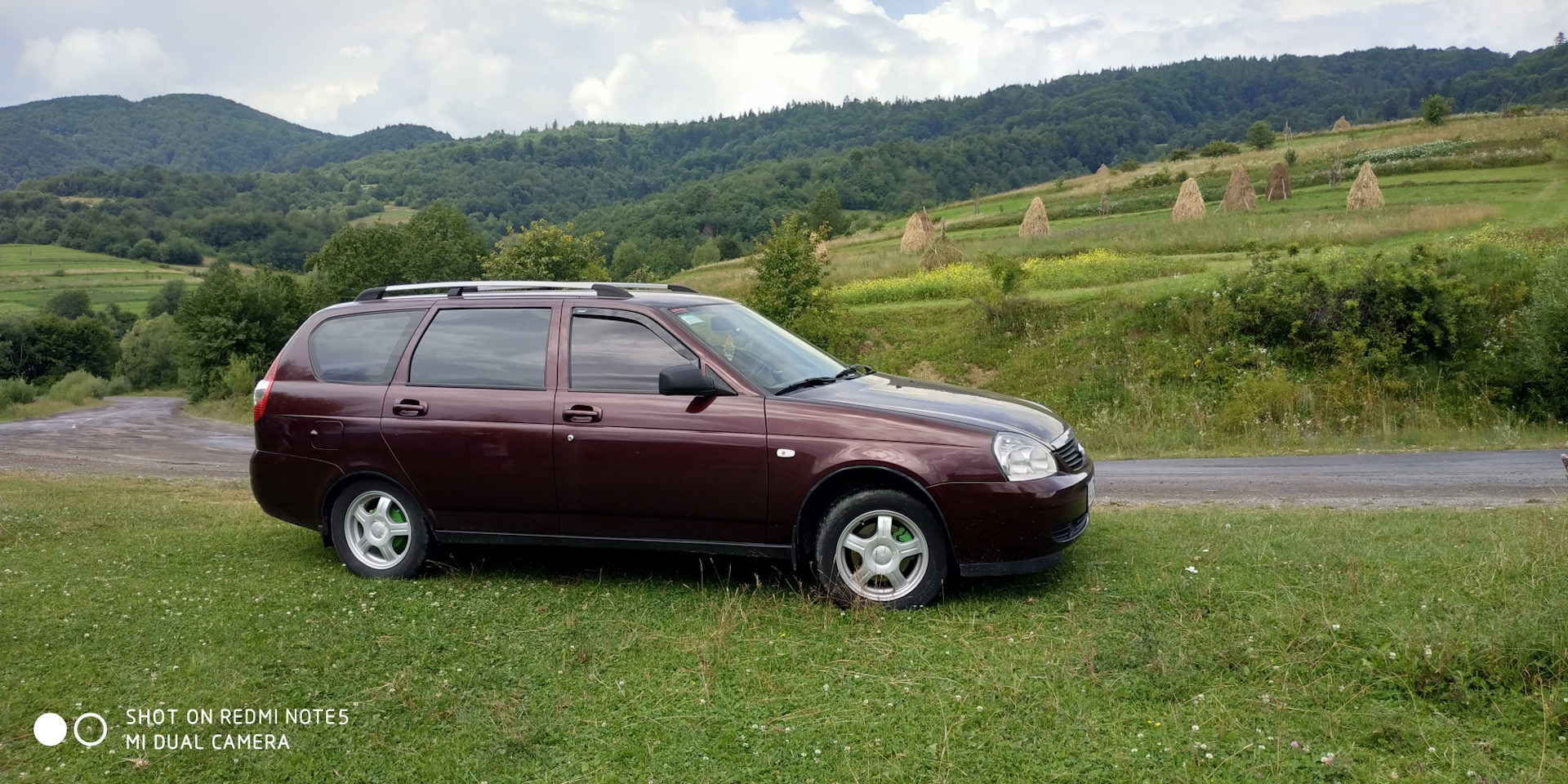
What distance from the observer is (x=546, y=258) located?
41250 millimetres

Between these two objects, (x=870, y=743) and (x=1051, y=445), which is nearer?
(x=870, y=743)

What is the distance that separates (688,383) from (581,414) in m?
0.73

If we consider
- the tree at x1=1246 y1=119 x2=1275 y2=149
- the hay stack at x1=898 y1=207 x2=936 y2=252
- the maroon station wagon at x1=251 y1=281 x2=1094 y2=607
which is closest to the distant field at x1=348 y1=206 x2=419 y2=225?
the tree at x1=1246 y1=119 x2=1275 y2=149

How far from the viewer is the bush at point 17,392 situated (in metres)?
58.2

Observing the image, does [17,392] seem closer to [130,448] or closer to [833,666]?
[130,448]

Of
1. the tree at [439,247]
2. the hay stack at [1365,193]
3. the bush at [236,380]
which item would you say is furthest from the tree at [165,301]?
the hay stack at [1365,193]

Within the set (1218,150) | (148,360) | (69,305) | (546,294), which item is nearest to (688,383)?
(546,294)

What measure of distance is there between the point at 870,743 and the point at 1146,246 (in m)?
27.3

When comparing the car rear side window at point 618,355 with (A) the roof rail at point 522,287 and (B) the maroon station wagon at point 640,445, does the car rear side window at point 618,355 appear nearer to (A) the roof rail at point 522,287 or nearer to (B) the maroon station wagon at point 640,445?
(B) the maroon station wagon at point 640,445

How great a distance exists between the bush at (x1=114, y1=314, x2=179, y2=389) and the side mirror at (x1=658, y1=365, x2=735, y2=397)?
313ft

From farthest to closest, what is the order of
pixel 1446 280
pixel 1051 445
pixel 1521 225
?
pixel 1521 225, pixel 1446 280, pixel 1051 445

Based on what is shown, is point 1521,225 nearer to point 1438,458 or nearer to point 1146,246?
point 1146,246

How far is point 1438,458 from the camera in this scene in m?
11.3

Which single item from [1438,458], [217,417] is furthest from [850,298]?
[217,417]
